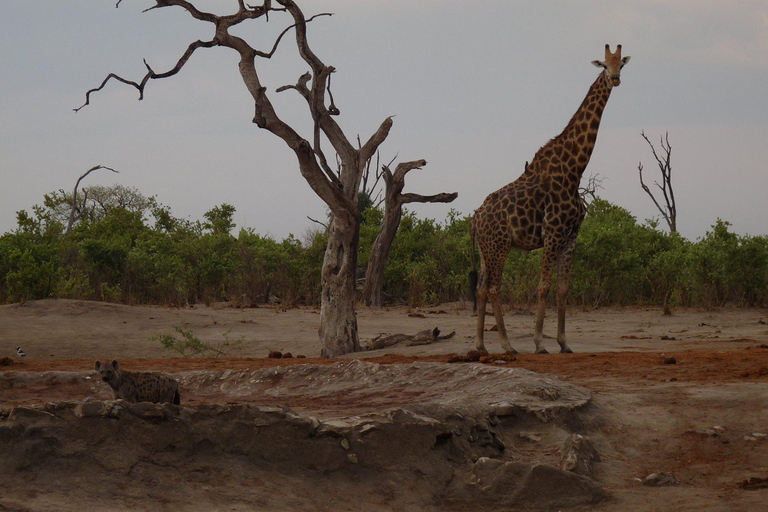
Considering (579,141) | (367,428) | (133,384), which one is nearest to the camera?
(367,428)

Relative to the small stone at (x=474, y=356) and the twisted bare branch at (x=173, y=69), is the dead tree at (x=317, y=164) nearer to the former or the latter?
the twisted bare branch at (x=173, y=69)

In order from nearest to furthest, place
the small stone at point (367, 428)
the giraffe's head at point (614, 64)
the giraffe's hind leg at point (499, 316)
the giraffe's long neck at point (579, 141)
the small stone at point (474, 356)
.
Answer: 1. the small stone at point (367, 428)
2. the small stone at point (474, 356)
3. the giraffe's head at point (614, 64)
4. the giraffe's long neck at point (579, 141)
5. the giraffe's hind leg at point (499, 316)

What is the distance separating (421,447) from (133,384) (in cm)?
297

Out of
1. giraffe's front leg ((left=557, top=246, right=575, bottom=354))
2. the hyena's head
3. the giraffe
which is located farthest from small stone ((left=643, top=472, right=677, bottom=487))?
giraffe's front leg ((left=557, top=246, right=575, bottom=354))

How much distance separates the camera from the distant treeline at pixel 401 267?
1875 centimetres

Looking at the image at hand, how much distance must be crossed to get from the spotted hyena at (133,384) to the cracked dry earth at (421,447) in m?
1.07

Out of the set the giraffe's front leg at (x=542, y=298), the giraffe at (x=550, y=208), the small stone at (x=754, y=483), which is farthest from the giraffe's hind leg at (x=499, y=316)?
Answer: the small stone at (x=754, y=483)

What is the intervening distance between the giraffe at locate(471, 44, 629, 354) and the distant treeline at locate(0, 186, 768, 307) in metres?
7.80

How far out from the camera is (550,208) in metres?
10.6

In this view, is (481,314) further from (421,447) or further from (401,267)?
(401,267)

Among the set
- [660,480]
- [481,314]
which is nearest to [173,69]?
[481,314]

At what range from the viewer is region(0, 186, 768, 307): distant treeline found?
18.8 metres

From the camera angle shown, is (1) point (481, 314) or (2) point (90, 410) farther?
(1) point (481, 314)

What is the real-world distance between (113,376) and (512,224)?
575 cm
